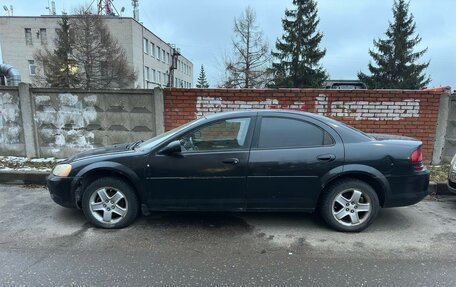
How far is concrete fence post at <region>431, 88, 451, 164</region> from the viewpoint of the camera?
255 inches

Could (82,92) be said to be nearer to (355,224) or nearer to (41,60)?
(355,224)

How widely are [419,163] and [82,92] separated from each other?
254 inches

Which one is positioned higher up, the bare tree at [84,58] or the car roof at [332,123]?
the bare tree at [84,58]

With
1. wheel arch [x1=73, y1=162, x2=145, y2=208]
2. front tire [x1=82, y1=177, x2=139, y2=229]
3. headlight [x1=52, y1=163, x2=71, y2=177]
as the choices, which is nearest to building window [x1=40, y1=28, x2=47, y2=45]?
headlight [x1=52, y1=163, x2=71, y2=177]

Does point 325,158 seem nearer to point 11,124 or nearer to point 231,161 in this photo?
point 231,161

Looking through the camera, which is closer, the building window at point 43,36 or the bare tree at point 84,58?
the bare tree at point 84,58

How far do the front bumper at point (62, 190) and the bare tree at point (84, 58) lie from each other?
2936 cm

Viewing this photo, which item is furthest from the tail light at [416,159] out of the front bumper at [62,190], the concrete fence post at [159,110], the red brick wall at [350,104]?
the concrete fence post at [159,110]

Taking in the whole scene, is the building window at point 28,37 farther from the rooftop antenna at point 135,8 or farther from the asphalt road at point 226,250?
the asphalt road at point 226,250

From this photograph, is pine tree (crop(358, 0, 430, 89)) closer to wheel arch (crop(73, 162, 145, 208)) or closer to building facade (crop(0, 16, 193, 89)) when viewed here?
building facade (crop(0, 16, 193, 89))

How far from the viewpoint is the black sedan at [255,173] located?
147 inches

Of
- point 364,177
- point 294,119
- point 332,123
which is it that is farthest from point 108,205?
point 364,177

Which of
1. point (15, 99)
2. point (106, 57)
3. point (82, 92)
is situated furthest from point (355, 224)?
point (106, 57)

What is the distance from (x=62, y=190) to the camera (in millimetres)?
3941
